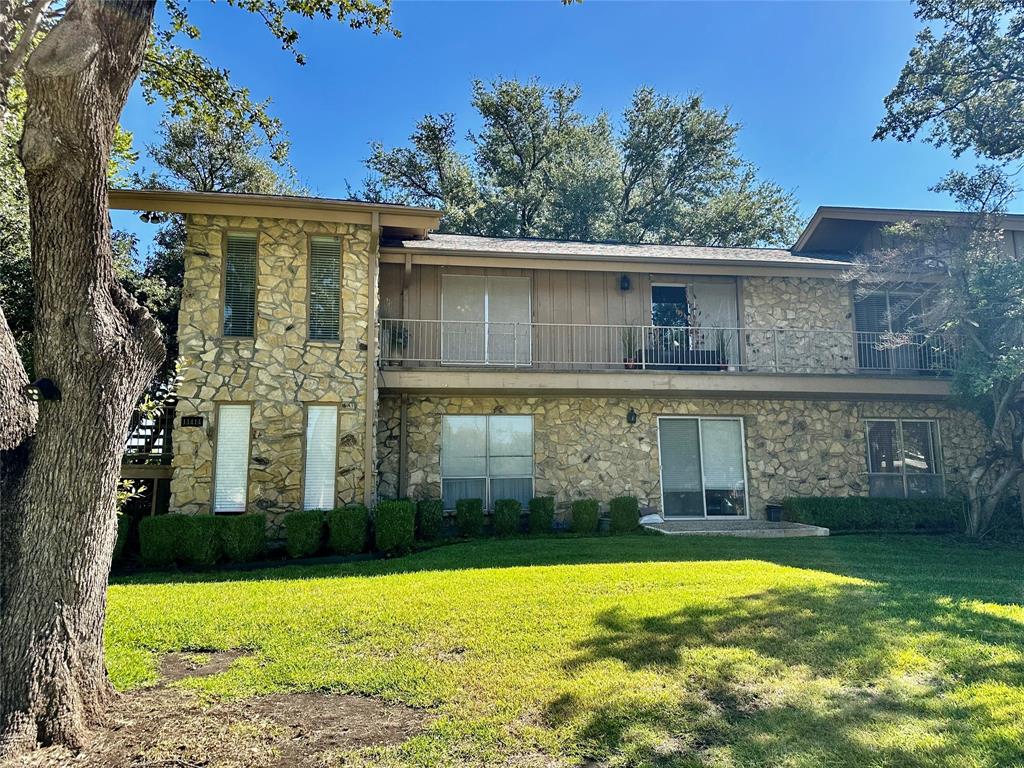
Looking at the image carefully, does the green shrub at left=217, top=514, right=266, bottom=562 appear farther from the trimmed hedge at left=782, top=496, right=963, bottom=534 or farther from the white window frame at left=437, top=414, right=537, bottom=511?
the trimmed hedge at left=782, top=496, right=963, bottom=534

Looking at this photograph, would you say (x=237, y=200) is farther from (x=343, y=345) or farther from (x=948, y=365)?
(x=948, y=365)

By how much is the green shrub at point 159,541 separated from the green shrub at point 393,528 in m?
2.71

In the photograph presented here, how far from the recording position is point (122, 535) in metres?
8.64

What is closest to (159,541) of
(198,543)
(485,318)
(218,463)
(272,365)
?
(198,543)

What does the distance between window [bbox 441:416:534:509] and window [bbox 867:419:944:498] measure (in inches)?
284

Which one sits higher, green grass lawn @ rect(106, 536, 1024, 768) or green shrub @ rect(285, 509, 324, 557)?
green shrub @ rect(285, 509, 324, 557)

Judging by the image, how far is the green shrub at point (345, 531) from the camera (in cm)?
912

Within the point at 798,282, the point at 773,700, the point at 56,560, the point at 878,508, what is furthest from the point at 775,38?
the point at 56,560

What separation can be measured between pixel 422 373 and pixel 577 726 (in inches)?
319

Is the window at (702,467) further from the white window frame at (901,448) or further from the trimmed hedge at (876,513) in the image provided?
the white window frame at (901,448)

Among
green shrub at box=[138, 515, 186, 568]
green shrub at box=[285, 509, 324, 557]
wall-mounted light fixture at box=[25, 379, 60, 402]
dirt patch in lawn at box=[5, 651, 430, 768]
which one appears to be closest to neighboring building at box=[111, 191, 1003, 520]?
green shrub at box=[285, 509, 324, 557]

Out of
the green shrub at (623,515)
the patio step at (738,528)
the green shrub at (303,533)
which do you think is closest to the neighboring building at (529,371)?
the patio step at (738,528)

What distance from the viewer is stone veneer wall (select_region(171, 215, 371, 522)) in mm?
9828

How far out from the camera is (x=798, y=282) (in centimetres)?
1307
